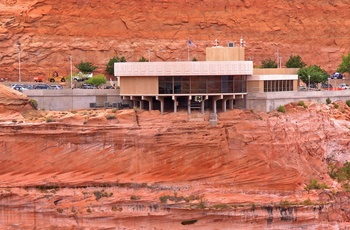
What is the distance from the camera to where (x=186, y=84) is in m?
57.4

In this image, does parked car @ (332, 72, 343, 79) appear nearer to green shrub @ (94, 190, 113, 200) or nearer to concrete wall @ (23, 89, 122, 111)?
concrete wall @ (23, 89, 122, 111)

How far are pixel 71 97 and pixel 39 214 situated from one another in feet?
24.8

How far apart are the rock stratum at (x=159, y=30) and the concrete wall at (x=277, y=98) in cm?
1932

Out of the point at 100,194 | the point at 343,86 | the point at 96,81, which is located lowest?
the point at 100,194

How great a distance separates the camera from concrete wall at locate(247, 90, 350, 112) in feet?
193

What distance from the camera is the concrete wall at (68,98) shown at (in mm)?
59750

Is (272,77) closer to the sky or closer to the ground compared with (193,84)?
closer to the sky

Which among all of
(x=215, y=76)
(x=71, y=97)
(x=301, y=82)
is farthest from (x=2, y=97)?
(x=301, y=82)

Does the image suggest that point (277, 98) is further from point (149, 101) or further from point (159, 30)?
point (159, 30)

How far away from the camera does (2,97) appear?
2290 inches

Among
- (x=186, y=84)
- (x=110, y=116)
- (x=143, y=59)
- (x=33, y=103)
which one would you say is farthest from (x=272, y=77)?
(x=143, y=59)

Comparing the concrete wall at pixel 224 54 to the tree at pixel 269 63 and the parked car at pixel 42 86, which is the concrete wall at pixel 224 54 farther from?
the tree at pixel 269 63

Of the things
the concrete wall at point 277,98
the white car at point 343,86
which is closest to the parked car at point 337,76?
the white car at point 343,86

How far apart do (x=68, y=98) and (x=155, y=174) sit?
7235 mm
